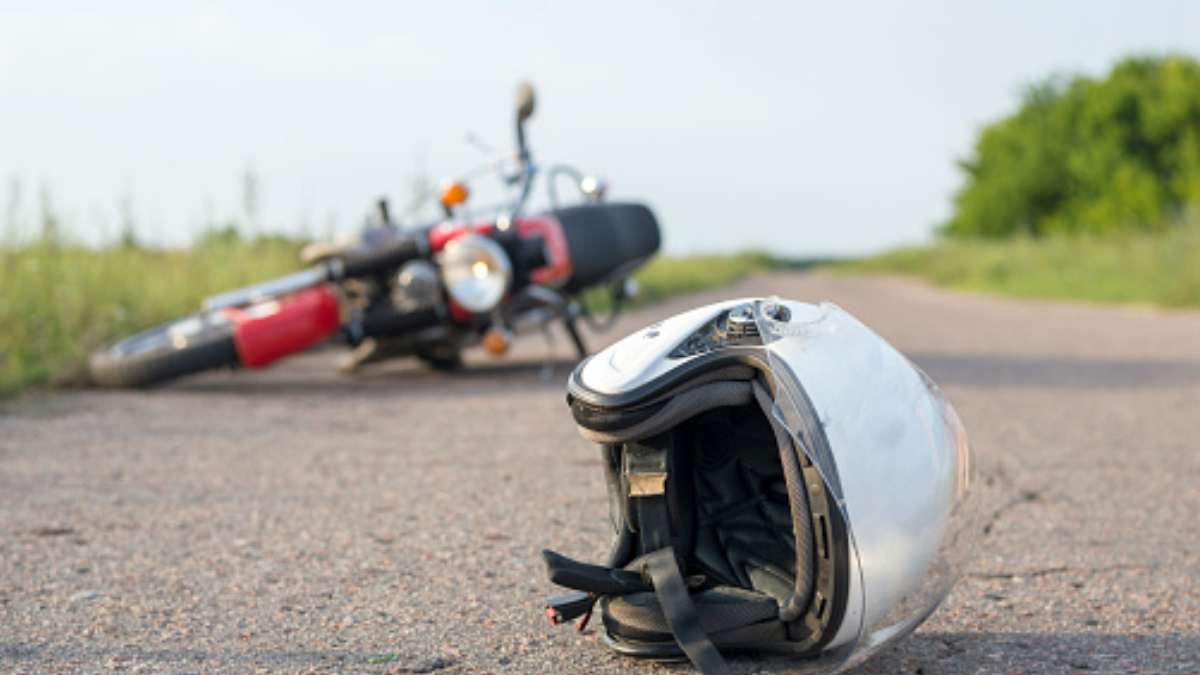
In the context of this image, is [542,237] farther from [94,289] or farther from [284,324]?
[94,289]

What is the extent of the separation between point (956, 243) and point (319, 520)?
48.0 meters

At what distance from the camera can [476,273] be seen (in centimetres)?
741

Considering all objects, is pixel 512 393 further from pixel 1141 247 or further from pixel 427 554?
A: pixel 1141 247

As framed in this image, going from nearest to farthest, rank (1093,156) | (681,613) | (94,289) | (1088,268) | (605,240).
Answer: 1. (681,613)
2. (605,240)
3. (94,289)
4. (1088,268)
5. (1093,156)

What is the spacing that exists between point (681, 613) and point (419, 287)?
17.1 ft

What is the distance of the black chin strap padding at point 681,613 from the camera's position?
2.37 m

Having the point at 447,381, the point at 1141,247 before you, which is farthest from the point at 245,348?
the point at 1141,247

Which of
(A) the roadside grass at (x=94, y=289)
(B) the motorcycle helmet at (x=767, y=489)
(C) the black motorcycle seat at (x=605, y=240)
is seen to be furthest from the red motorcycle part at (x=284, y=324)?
(B) the motorcycle helmet at (x=767, y=489)

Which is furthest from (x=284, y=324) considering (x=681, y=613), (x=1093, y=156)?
(x=1093, y=156)

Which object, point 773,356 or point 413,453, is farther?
point 413,453

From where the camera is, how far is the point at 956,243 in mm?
50031

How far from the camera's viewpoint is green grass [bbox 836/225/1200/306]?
18.7 m

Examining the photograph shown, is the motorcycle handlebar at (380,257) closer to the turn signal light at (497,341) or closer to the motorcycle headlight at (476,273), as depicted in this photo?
the motorcycle headlight at (476,273)

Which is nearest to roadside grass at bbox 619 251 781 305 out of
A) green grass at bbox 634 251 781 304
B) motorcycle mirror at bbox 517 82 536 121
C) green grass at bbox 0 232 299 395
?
green grass at bbox 634 251 781 304
